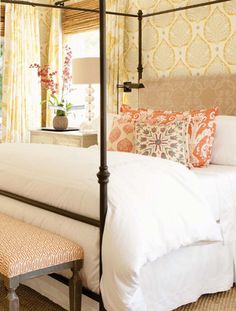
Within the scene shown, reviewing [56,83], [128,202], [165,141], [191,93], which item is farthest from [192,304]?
[56,83]

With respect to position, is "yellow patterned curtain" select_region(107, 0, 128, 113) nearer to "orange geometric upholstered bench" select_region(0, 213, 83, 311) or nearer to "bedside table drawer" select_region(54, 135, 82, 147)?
"bedside table drawer" select_region(54, 135, 82, 147)

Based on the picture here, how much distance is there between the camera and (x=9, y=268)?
205cm

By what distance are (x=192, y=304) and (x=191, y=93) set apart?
1.99 m

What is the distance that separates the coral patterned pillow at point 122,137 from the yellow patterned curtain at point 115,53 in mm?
1211

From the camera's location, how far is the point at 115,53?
4840 mm

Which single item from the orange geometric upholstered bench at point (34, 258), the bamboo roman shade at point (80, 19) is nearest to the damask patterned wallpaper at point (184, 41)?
the bamboo roman shade at point (80, 19)

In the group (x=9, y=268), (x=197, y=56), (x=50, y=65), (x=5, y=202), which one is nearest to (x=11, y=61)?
(x=50, y=65)

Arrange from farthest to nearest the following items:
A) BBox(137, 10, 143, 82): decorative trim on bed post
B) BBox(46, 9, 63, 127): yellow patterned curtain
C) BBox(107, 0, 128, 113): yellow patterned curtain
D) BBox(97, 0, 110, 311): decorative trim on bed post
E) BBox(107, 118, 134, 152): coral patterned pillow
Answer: BBox(46, 9, 63, 127): yellow patterned curtain
BBox(107, 0, 128, 113): yellow patterned curtain
BBox(137, 10, 143, 82): decorative trim on bed post
BBox(107, 118, 134, 152): coral patterned pillow
BBox(97, 0, 110, 311): decorative trim on bed post

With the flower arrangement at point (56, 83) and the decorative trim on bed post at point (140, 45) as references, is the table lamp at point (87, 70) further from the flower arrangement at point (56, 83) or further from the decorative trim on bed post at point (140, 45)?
the flower arrangement at point (56, 83)

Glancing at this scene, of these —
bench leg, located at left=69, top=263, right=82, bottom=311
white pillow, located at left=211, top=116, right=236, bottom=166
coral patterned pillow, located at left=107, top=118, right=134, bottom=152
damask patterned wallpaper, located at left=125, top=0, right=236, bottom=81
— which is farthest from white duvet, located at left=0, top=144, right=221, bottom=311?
damask patterned wallpaper, located at left=125, top=0, right=236, bottom=81

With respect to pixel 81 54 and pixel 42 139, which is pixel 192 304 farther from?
pixel 81 54

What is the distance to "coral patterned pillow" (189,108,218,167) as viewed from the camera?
3.28 meters

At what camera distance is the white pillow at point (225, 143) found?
3.32m

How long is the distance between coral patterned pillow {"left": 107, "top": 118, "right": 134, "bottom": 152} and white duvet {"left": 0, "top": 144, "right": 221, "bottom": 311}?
0.72 meters
